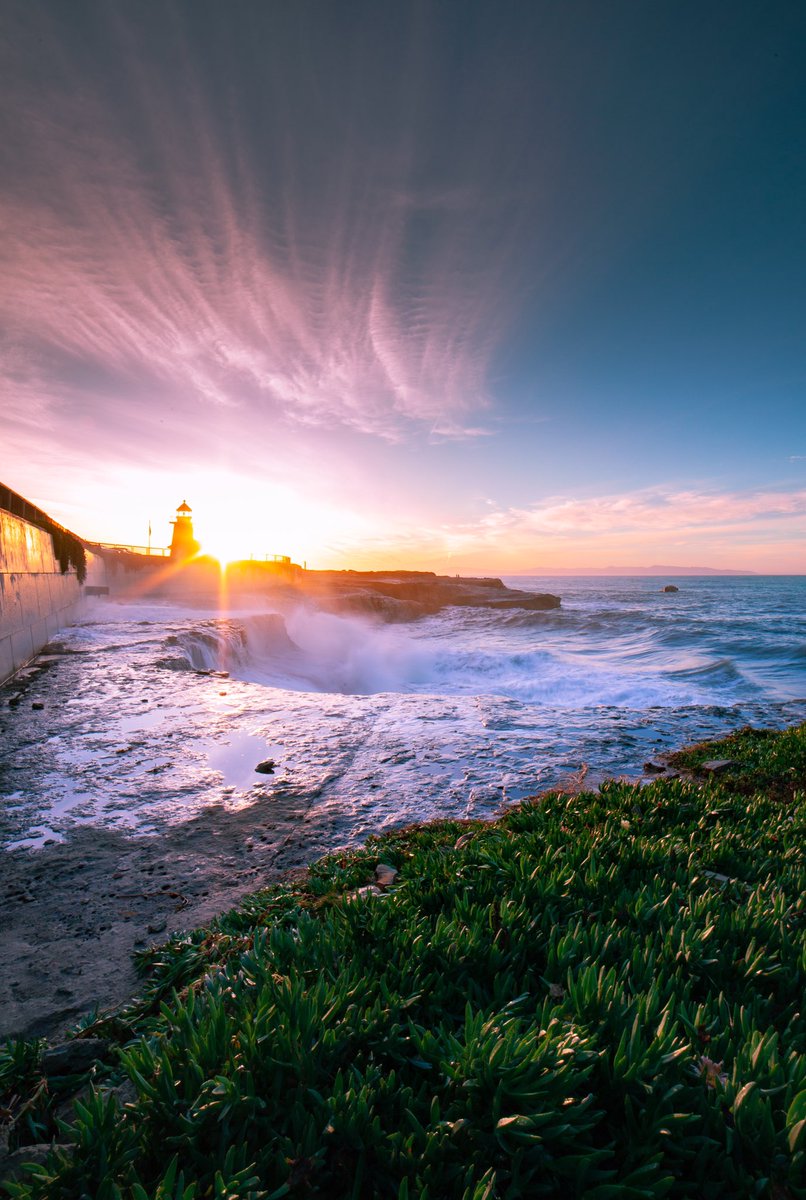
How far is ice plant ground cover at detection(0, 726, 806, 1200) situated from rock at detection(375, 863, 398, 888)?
598mm

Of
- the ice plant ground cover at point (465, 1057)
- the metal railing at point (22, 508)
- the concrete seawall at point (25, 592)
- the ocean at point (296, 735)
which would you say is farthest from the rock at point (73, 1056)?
the metal railing at point (22, 508)

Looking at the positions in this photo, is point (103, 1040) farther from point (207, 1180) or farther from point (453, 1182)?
point (453, 1182)

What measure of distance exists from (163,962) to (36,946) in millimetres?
991

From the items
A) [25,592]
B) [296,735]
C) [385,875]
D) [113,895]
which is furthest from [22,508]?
[385,875]

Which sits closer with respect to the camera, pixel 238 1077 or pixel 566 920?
pixel 238 1077

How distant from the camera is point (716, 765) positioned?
6.50 metres

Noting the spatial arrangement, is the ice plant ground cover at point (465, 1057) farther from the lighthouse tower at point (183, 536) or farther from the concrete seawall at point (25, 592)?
the lighthouse tower at point (183, 536)

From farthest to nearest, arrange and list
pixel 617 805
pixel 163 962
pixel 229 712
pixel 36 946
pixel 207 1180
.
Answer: pixel 229 712, pixel 617 805, pixel 36 946, pixel 163 962, pixel 207 1180

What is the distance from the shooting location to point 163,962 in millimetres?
2934

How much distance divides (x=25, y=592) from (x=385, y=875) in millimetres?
12069

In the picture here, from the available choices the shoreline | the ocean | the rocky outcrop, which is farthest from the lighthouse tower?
the shoreline

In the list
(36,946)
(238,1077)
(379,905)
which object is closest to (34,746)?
(36,946)

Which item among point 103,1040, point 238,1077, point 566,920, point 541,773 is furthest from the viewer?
point 541,773

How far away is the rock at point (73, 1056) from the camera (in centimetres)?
213
